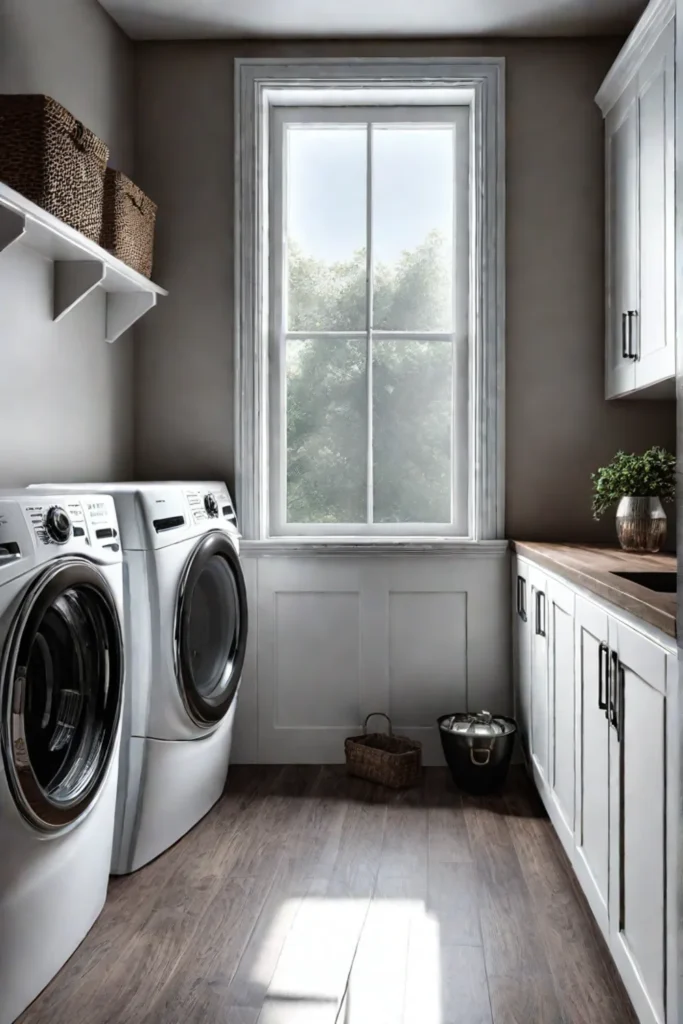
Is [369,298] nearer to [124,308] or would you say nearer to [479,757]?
[124,308]

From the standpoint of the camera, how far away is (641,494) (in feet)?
8.69

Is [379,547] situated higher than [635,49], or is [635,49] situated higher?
[635,49]

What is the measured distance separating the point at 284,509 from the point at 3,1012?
1.97 metres

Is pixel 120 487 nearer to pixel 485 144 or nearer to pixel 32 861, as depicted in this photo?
pixel 32 861

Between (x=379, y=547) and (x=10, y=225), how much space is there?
5.40ft

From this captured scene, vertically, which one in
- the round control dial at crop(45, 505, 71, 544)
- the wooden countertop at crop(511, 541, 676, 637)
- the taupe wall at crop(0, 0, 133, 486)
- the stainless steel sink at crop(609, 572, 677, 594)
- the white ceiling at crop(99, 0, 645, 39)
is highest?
the white ceiling at crop(99, 0, 645, 39)

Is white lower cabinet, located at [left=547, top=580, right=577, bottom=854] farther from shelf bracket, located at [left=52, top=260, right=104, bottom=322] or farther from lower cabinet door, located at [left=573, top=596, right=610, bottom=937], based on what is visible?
shelf bracket, located at [left=52, top=260, right=104, bottom=322]

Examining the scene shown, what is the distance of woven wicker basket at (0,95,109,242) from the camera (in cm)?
195

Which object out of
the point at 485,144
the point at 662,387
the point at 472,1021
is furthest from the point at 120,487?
the point at 485,144

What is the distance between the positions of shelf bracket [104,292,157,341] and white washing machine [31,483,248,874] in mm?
696

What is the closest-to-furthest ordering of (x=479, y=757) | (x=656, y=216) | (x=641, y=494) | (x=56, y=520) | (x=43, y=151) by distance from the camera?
1. (x=56, y=520)
2. (x=43, y=151)
3. (x=656, y=216)
4. (x=641, y=494)
5. (x=479, y=757)

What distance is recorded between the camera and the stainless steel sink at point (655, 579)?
2.13m

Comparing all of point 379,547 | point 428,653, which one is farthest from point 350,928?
point 379,547

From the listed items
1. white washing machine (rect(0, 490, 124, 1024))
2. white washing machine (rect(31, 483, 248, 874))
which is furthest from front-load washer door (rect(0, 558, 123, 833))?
white washing machine (rect(31, 483, 248, 874))
